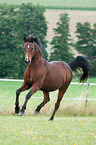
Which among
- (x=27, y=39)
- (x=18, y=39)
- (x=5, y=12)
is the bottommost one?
(x=18, y=39)

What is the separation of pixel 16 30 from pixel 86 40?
1627 cm

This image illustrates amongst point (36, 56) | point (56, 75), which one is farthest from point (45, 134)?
point (56, 75)

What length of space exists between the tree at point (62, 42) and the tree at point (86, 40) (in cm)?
449

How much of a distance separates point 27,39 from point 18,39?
4107 cm

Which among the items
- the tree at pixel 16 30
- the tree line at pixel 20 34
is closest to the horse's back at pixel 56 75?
the tree line at pixel 20 34

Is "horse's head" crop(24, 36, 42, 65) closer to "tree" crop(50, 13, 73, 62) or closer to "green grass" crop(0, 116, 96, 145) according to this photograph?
"green grass" crop(0, 116, 96, 145)

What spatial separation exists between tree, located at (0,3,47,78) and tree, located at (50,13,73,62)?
3715mm

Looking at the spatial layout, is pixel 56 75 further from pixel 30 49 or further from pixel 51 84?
pixel 30 49

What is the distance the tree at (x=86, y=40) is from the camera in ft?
188

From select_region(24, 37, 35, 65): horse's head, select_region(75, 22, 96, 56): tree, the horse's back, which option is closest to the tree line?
select_region(75, 22, 96, 56): tree

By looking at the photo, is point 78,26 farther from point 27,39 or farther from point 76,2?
point 27,39

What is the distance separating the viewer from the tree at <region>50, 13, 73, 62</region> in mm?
51688

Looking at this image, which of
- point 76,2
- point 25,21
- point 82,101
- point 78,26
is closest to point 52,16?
point 78,26

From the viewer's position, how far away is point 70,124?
6848 millimetres
